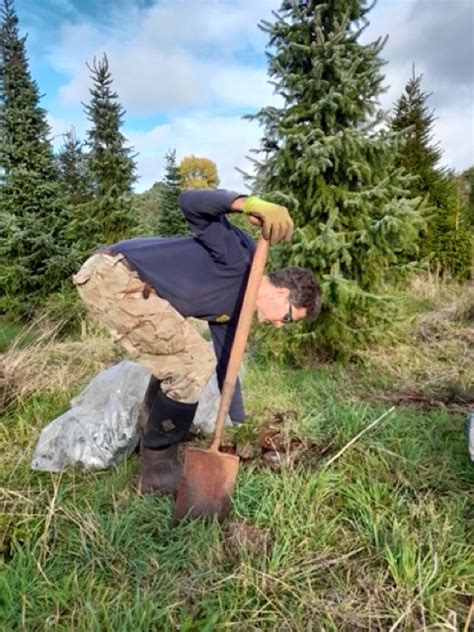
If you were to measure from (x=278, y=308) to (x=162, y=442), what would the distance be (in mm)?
873

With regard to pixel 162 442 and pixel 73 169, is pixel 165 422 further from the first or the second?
pixel 73 169

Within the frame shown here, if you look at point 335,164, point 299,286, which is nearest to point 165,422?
point 299,286

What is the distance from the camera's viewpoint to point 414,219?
11.5 feet

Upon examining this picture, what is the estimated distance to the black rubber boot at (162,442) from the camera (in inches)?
82.0

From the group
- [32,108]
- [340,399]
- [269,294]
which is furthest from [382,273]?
[32,108]

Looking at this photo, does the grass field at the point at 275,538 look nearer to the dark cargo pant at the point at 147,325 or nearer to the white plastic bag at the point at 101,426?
the white plastic bag at the point at 101,426

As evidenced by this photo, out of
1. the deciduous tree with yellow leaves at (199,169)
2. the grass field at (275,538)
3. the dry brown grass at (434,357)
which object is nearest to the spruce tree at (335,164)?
the dry brown grass at (434,357)

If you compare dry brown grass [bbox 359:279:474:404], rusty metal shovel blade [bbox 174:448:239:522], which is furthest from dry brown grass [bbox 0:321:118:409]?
dry brown grass [bbox 359:279:474:404]

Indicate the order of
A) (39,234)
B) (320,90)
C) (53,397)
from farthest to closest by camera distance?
(39,234)
(320,90)
(53,397)

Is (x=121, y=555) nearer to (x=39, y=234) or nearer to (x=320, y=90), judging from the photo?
(x=320, y=90)

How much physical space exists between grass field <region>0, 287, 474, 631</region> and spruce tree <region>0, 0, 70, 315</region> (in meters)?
5.71

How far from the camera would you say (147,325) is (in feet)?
6.50

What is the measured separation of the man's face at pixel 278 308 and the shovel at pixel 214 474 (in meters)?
0.17

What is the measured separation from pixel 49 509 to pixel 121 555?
1.20 feet
